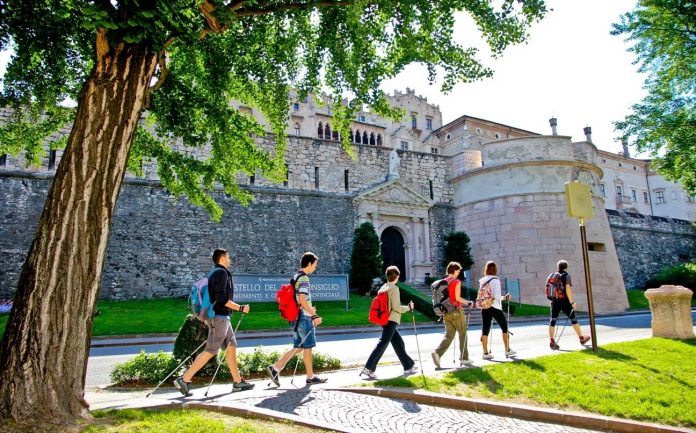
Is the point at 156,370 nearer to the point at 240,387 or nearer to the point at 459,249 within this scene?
the point at 240,387

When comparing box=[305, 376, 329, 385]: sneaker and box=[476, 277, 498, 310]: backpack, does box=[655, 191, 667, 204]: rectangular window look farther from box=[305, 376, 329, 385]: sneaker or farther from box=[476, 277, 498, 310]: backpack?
box=[305, 376, 329, 385]: sneaker

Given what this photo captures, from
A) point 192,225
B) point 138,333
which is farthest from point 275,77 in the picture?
point 192,225

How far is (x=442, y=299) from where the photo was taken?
834 cm

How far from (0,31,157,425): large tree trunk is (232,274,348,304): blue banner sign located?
495 inches

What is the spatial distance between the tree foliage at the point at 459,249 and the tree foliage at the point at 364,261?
460cm

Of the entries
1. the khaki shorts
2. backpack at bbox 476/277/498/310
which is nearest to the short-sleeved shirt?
the khaki shorts

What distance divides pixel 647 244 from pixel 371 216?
75.0ft

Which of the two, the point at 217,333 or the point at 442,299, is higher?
the point at 442,299

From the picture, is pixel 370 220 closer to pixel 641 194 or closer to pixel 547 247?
pixel 547 247

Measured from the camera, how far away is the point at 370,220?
1013 inches

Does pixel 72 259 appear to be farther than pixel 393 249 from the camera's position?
No

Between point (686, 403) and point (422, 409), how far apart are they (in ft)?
10.2

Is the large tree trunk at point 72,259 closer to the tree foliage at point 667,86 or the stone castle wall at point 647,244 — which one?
the tree foliage at point 667,86

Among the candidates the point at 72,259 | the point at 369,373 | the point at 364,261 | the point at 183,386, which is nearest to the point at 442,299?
the point at 369,373
